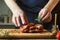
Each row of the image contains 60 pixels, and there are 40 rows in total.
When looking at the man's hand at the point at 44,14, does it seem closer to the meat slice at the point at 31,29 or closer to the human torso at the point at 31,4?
the meat slice at the point at 31,29

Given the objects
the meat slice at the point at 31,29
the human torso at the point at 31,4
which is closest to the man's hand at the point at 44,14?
the meat slice at the point at 31,29

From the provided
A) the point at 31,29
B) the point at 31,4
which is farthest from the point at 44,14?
the point at 31,4

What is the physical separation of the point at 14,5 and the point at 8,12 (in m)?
0.67

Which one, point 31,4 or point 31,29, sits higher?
point 31,4

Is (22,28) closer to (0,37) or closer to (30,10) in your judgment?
(0,37)

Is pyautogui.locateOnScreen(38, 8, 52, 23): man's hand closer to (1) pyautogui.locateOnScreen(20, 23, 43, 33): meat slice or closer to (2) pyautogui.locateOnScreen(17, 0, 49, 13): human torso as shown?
(1) pyautogui.locateOnScreen(20, 23, 43, 33): meat slice

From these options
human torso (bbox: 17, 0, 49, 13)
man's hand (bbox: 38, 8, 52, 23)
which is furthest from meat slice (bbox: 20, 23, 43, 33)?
human torso (bbox: 17, 0, 49, 13)

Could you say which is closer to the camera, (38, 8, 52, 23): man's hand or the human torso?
(38, 8, 52, 23): man's hand

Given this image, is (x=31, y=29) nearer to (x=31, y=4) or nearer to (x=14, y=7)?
(x=14, y=7)

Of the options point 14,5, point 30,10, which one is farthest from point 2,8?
point 14,5

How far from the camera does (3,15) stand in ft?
5.47

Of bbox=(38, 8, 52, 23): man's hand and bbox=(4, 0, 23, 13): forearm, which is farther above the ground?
bbox=(4, 0, 23, 13): forearm

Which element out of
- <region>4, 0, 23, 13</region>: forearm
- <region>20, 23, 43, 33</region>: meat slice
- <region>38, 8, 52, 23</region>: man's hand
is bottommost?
<region>20, 23, 43, 33</region>: meat slice

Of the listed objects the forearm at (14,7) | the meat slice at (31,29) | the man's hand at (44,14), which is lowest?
the meat slice at (31,29)
